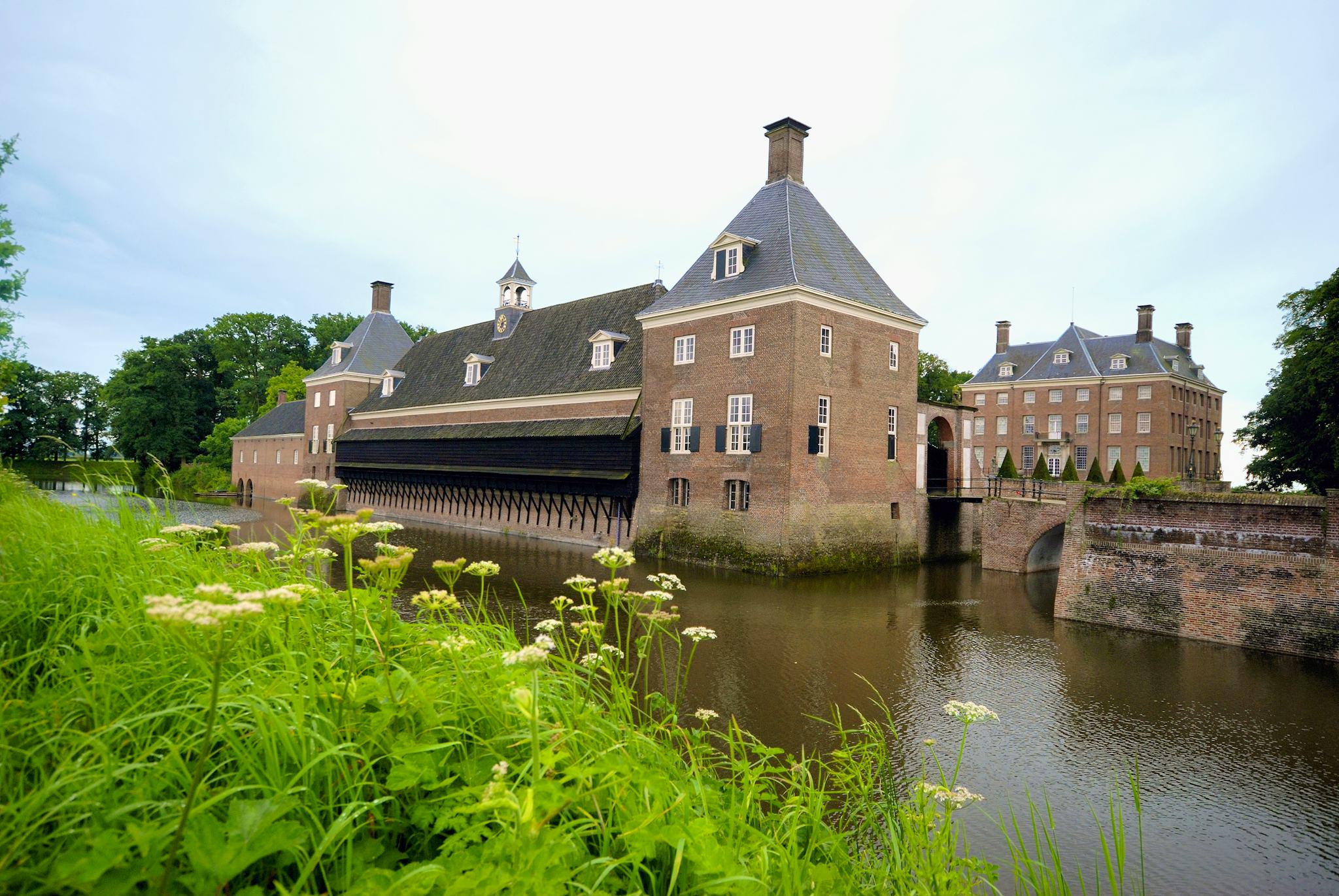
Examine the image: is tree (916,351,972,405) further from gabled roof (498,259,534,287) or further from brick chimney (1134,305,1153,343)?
gabled roof (498,259,534,287)

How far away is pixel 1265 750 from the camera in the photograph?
24.9 ft

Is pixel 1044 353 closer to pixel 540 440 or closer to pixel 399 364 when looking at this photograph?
pixel 540 440

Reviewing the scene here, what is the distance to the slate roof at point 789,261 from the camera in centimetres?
2042

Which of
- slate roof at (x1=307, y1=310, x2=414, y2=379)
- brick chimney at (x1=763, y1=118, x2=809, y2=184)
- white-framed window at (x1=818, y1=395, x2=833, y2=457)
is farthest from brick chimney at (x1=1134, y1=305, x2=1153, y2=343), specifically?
slate roof at (x1=307, y1=310, x2=414, y2=379)

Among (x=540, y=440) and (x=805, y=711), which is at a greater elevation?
(x=540, y=440)

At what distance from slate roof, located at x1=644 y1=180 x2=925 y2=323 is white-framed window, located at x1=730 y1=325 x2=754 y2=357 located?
1.03 meters

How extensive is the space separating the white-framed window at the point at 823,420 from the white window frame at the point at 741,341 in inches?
A: 97.5

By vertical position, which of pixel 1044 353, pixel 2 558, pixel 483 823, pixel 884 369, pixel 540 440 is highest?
pixel 1044 353

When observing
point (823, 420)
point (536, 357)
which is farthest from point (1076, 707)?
point (536, 357)

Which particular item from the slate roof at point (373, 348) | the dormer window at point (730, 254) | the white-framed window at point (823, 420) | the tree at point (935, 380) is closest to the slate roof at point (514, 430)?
the slate roof at point (373, 348)

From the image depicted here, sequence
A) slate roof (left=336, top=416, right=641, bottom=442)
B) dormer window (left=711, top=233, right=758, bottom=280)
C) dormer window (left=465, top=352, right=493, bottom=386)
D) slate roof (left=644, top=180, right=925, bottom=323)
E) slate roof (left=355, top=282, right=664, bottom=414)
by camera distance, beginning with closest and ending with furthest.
→ 1. slate roof (left=644, top=180, right=925, bottom=323)
2. dormer window (left=711, top=233, right=758, bottom=280)
3. slate roof (left=336, top=416, right=641, bottom=442)
4. slate roof (left=355, top=282, right=664, bottom=414)
5. dormer window (left=465, top=352, right=493, bottom=386)

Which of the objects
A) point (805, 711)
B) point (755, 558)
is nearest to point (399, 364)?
point (755, 558)

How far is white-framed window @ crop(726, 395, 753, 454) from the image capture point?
67.5 ft

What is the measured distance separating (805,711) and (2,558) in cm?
703
